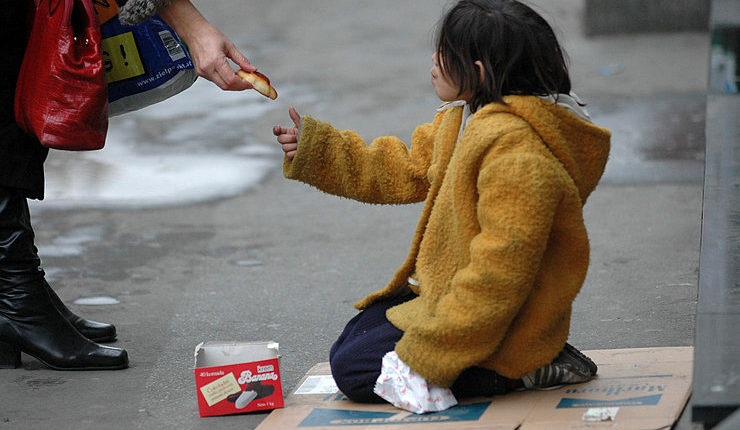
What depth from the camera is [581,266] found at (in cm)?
277

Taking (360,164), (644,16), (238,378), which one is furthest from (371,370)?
(644,16)

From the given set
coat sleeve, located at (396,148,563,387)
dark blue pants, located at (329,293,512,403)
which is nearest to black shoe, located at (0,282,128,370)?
dark blue pants, located at (329,293,512,403)

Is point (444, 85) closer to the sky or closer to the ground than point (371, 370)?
closer to the sky

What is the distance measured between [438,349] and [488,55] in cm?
→ 78

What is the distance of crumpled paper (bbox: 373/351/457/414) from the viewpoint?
110 inches

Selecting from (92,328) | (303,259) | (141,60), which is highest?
(141,60)

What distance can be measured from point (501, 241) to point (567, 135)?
1.26 feet

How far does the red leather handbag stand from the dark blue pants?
1031 mm

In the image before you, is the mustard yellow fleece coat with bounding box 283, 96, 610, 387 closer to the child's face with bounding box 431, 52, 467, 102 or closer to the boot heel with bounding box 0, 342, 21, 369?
the child's face with bounding box 431, 52, 467, 102

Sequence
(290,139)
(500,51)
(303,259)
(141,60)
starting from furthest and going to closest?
1. (303,259)
2. (141,60)
3. (290,139)
4. (500,51)

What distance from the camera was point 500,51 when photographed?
107 inches

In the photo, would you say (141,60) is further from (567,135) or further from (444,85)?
(567,135)

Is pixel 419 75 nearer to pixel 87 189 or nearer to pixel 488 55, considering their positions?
pixel 87 189

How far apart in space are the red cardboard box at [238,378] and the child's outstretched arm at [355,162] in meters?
0.52
